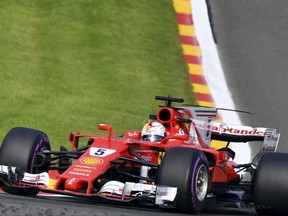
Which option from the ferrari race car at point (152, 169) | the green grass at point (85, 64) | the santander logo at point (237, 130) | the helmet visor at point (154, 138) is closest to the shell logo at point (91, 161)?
the ferrari race car at point (152, 169)

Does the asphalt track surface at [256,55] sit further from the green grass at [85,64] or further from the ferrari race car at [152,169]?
the ferrari race car at [152,169]

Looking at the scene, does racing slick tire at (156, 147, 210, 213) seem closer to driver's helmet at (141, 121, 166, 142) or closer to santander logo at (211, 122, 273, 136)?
driver's helmet at (141, 121, 166, 142)

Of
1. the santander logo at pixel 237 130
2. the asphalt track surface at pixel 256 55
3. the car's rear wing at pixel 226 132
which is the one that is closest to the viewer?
the car's rear wing at pixel 226 132

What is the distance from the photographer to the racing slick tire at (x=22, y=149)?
377 inches

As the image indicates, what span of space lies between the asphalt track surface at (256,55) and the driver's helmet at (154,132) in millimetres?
4523

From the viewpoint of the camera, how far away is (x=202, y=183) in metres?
9.21

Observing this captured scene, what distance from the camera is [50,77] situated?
15461 mm

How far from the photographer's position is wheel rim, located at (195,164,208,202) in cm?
909

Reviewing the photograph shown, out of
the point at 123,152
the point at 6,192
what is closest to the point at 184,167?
the point at 123,152

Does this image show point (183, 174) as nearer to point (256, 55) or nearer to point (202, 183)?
point (202, 183)

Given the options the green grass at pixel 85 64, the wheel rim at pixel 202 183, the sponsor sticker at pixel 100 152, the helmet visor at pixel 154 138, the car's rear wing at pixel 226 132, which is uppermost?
the green grass at pixel 85 64

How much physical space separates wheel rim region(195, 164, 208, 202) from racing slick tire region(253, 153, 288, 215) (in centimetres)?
63

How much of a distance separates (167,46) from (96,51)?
141 centimetres

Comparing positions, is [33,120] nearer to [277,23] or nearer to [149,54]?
[149,54]
